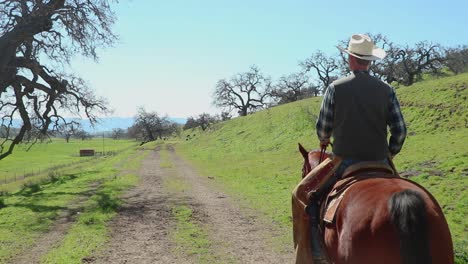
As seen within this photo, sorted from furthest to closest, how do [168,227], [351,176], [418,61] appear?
[418,61], [168,227], [351,176]

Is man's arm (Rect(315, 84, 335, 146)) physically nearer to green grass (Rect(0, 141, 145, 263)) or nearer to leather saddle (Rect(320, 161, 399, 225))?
leather saddle (Rect(320, 161, 399, 225))

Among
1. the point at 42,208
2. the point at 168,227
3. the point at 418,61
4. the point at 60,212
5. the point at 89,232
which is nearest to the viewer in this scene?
the point at 89,232

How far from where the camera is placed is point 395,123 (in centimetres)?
457

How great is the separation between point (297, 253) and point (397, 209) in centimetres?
203

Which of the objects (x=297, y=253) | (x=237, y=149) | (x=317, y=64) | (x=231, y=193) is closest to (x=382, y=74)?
(x=317, y=64)

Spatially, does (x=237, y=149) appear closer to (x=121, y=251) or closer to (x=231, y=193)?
(x=231, y=193)

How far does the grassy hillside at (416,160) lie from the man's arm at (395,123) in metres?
3.43

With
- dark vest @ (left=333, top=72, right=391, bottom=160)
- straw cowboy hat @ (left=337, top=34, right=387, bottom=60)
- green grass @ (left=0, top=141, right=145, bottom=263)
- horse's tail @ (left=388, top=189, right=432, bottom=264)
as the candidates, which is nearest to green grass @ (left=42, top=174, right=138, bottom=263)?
green grass @ (left=0, top=141, right=145, bottom=263)

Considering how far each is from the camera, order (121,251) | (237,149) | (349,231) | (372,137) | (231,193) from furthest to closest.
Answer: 1. (237,149)
2. (231,193)
3. (121,251)
4. (372,137)
5. (349,231)

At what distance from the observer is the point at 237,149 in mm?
39594

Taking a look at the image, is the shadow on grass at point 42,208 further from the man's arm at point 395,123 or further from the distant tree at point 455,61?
the distant tree at point 455,61

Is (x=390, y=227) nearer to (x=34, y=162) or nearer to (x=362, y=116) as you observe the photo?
(x=362, y=116)

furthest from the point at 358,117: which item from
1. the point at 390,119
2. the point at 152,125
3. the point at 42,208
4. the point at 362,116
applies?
the point at 152,125

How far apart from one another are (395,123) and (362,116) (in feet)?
1.91
